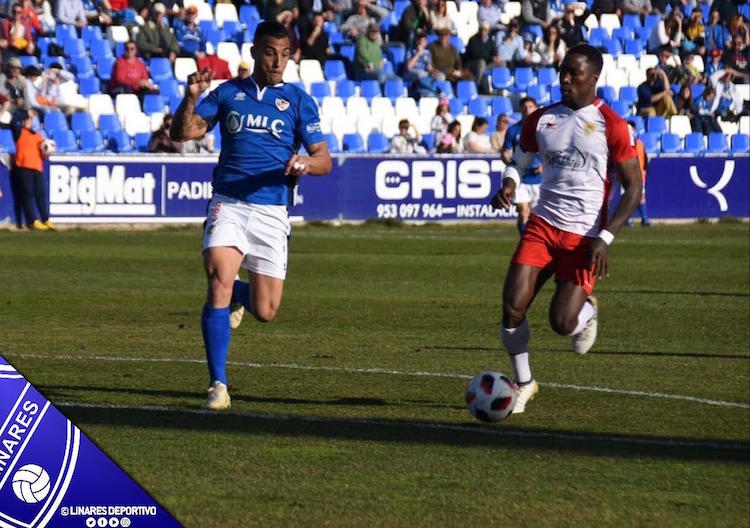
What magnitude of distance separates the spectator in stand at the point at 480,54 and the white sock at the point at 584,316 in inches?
954

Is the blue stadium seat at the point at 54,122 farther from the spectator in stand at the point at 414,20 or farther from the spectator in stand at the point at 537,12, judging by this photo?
the spectator in stand at the point at 537,12

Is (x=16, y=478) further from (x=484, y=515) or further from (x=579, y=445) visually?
(x=579, y=445)

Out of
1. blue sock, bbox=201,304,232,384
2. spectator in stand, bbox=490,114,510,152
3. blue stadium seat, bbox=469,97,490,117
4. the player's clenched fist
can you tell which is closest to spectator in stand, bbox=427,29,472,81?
Answer: blue stadium seat, bbox=469,97,490,117

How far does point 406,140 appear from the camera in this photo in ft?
96.3

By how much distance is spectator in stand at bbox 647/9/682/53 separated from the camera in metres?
35.9

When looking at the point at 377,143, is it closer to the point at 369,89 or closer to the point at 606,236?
the point at 369,89

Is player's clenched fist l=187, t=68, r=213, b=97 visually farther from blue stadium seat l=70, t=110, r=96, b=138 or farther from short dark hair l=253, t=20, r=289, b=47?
blue stadium seat l=70, t=110, r=96, b=138

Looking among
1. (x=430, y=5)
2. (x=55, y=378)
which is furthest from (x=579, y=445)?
(x=430, y=5)

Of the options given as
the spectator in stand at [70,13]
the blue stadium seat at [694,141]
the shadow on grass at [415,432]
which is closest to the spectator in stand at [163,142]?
the spectator in stand at [70,13]

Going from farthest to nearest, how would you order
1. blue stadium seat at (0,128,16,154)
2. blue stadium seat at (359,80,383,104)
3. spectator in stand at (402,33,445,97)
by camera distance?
spectator in stand at (402,33,445,97) < blue stadium seat at (359,80,383,104) < blue stadium seat at (0,128,16,154)

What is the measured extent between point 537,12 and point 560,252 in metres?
26.0

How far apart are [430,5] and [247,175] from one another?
944 inches

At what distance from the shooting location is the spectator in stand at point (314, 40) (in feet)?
103
